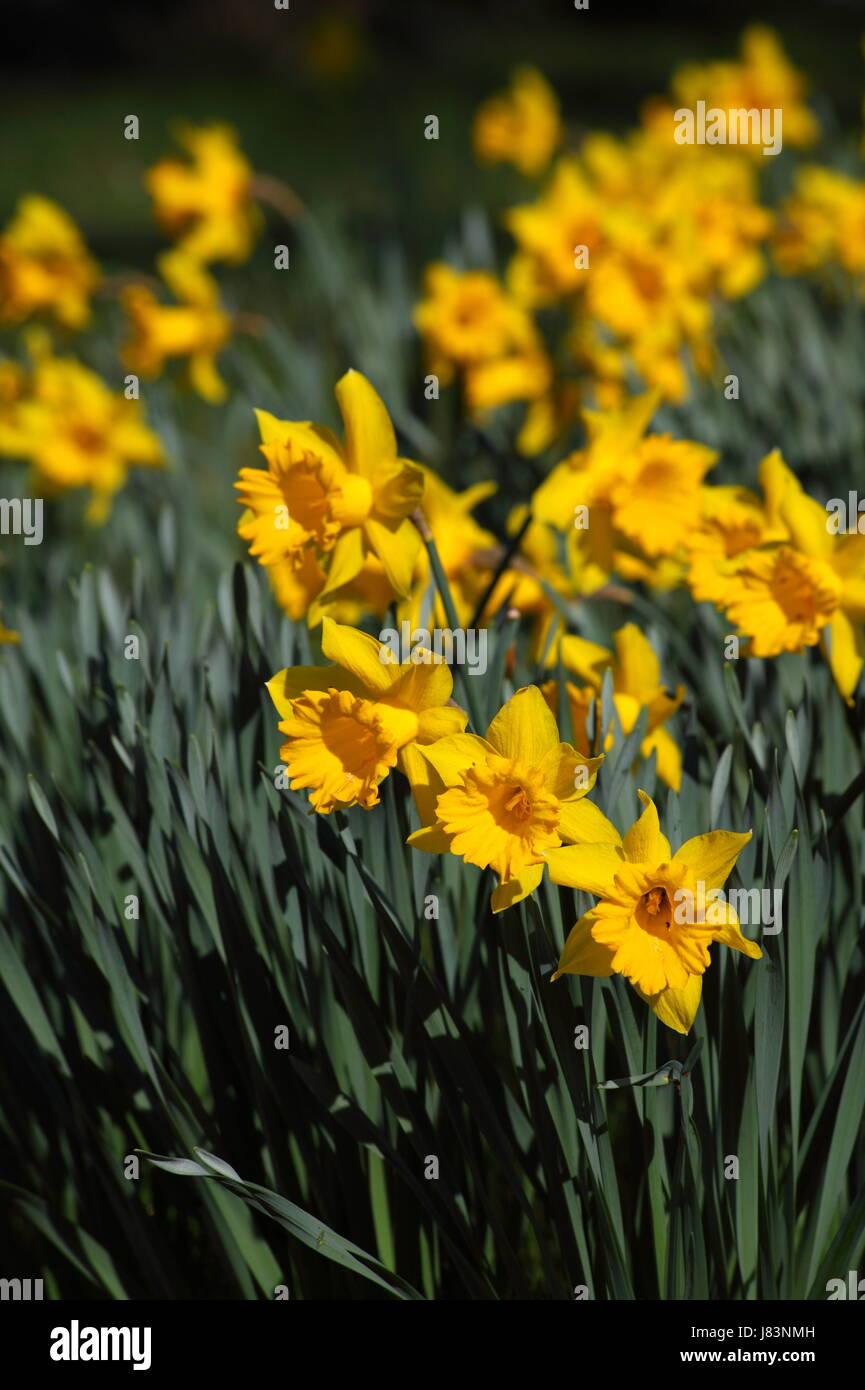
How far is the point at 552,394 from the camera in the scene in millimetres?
2695

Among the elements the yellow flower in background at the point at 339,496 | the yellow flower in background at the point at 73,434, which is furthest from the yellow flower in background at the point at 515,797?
the yellow flower in background at the point at 73,434

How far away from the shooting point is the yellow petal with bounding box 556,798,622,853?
0.99 metres

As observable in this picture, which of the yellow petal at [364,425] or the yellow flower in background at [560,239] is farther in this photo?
the yellow flower in background at [560,239]

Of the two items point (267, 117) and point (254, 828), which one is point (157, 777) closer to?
point (254, 828)

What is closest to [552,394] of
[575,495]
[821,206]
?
[821,206]

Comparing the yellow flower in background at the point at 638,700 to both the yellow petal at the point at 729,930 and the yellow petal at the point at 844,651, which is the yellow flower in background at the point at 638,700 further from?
the yellow petal at the point at 729,930

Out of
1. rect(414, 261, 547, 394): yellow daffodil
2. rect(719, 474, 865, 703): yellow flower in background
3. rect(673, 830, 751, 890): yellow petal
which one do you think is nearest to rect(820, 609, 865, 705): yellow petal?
rect(719, 474, 865, 703): yellow flower in background

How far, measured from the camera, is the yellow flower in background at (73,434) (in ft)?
7.83

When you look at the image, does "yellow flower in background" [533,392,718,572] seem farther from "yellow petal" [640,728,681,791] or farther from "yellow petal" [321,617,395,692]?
"yellow petal" [321,617,395,692]

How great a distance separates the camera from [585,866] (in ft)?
3.21

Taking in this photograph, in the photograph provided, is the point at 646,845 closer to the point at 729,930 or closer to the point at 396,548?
the point at 729,930

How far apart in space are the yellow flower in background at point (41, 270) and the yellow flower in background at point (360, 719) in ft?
6.58
